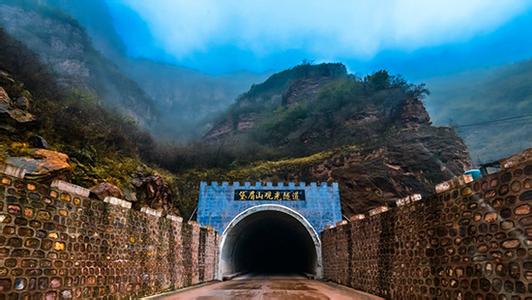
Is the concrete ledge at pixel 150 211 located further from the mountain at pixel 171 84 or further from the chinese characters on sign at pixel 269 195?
the mountain at pixel 171 84

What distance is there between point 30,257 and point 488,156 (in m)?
43.7

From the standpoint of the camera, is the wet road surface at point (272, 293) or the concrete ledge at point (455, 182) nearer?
the concrete ledge at point (455, 182)

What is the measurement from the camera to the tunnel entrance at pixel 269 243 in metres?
16.6

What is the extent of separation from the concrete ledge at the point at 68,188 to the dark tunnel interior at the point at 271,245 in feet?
39.9

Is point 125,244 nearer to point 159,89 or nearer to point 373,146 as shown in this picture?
point 373,146

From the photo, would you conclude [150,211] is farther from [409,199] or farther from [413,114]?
[413,114]

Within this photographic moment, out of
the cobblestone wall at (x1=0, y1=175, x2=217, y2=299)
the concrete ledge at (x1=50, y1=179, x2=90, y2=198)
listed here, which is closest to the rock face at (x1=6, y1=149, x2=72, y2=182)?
the concrete ledge at (x1=50, y1=179, x2=90, y2=198)

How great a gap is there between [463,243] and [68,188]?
19.7 feet

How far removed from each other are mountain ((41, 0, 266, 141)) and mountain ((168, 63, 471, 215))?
1841 centimetres

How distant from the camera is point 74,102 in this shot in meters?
17.0

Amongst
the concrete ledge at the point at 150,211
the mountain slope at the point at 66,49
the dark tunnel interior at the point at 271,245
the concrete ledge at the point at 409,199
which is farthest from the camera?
the mountain slope at the point at 66,49

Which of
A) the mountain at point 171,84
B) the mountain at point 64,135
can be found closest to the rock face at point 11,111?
the mountain at point 64,135

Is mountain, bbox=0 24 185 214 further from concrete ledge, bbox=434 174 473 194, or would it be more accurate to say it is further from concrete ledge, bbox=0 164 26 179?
concrete ledge, bbox=434 174 473 194

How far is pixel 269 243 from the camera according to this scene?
26484 millimetres
